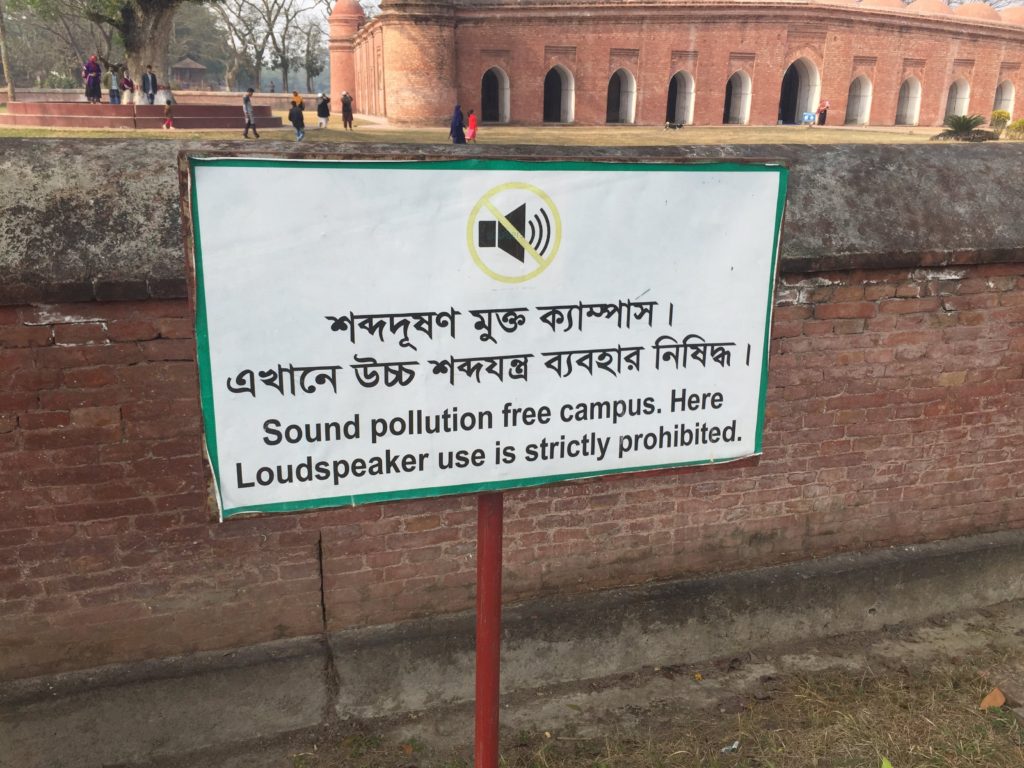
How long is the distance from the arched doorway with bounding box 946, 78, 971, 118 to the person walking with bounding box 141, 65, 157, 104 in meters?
40.5

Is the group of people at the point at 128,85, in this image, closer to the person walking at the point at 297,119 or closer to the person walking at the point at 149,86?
the person walking at the point at 149,86

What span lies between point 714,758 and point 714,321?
1.74m

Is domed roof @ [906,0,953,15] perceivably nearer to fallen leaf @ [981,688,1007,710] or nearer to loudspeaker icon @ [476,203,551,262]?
fallen leaf @ [981,688,1007,710]

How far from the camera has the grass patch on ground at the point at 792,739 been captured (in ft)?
Answer: 9.27

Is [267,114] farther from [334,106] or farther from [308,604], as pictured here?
[308,604]

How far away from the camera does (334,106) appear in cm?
4966

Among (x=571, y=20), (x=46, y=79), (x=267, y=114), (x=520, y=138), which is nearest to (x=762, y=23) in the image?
(x=571, y=20)

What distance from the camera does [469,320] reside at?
1703 mm

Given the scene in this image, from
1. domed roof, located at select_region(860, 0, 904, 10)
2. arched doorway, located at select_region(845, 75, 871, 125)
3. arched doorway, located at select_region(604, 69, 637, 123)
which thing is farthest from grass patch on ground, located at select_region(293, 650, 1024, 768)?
domed roof, located at select_region(860, 0, 904, 10)

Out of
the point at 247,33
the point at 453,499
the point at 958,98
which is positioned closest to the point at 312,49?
the point at 247,33

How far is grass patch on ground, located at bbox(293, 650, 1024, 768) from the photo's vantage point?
282cm

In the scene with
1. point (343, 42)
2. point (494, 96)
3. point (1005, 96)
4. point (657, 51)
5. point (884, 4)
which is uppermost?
point (884, 4)

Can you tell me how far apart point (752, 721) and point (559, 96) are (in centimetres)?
3978

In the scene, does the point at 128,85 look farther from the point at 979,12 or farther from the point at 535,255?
the point at 979,12
